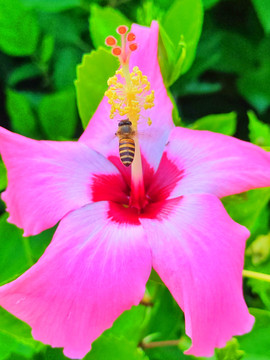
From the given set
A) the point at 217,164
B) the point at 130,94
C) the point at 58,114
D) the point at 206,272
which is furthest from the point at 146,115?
the point at 58,114

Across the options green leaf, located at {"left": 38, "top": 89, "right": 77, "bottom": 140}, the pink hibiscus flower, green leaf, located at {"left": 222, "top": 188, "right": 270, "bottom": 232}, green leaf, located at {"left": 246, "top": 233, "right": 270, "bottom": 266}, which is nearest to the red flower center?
the pink hibiscus flower

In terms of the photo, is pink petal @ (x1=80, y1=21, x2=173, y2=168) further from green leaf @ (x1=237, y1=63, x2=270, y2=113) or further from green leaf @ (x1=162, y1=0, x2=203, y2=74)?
green leaf @ (x1=237, y1=63, x2=270, y2=113)

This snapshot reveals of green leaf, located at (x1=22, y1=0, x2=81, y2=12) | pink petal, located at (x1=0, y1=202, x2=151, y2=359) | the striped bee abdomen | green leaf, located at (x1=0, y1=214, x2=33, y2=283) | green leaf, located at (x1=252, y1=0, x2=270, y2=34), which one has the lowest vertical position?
green leaf, located at (x1=0, y1=214, x2=33, y2=283)

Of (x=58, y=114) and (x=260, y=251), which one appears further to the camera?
(x=58, y=114)

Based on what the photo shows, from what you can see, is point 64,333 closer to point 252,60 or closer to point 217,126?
point 217,126

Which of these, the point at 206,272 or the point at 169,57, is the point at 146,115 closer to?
the point at 169,57

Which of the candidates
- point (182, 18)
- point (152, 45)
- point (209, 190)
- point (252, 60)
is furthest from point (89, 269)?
point (252, 60)

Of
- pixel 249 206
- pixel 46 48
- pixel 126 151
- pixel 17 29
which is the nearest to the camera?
pixel 126 151

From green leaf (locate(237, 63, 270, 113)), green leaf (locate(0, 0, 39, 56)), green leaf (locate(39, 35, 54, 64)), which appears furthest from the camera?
green leaf (locate(237, 63, 270, 113))
